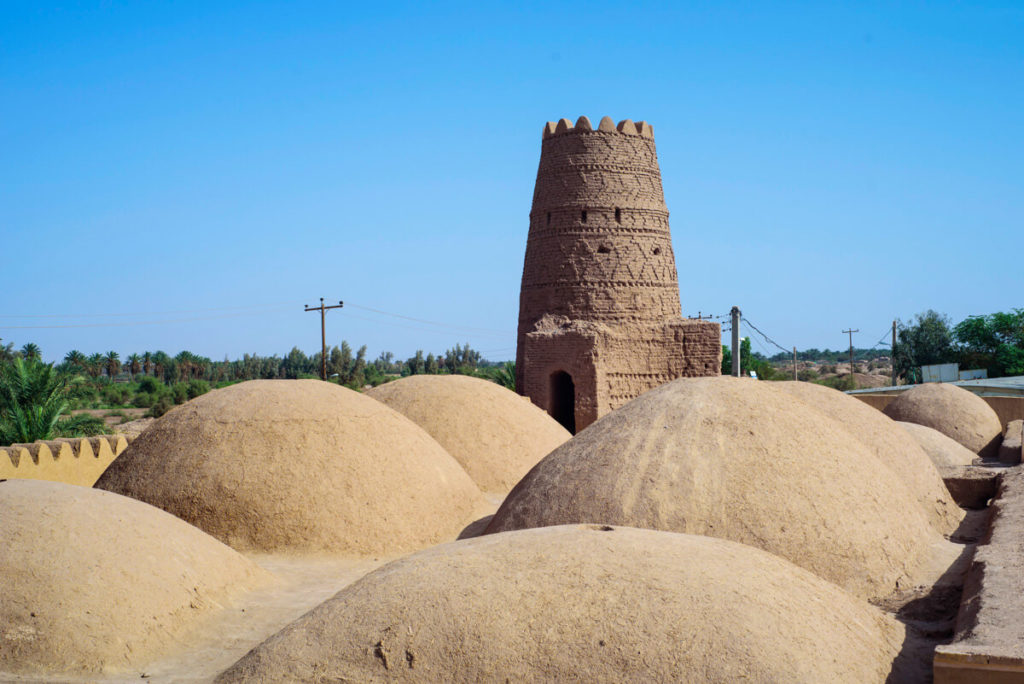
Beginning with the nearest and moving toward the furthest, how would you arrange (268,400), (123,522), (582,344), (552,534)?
(552,534) < (123,522) < (268,400) < (582,344)

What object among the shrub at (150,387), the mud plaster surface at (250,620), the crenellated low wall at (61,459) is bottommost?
A: the mud plaster surface at (250,620)

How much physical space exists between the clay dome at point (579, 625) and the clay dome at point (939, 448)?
11324mm

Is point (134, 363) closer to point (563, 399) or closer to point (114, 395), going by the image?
point (114, 395)

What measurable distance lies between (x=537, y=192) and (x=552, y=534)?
16942mm

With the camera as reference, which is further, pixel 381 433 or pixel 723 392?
pixel 381 433

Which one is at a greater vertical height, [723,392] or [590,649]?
[723,392]

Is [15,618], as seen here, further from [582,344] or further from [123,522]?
[582,344]

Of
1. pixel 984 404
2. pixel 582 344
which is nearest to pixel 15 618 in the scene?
pixel 582 344

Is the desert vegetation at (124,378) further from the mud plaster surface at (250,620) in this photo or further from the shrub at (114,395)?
the mud plaster surface at (250,620)

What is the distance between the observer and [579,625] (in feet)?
16.8

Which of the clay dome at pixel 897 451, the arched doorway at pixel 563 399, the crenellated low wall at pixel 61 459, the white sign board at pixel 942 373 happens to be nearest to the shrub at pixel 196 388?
the arched doorway at pixel 563 399

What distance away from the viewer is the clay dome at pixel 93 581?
22.7 ft

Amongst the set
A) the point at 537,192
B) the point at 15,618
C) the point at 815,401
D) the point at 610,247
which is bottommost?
the point at 15,618

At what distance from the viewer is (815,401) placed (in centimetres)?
1228
